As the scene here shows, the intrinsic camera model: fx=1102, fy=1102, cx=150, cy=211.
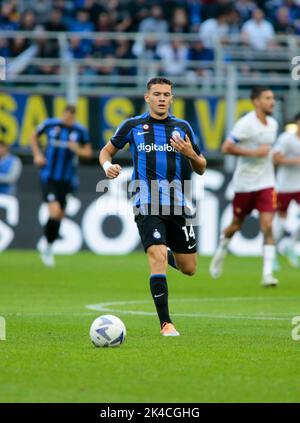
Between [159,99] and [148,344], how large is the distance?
7.92 feet

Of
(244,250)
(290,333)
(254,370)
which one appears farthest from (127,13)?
(254,370)

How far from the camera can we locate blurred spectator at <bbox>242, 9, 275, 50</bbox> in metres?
26.7

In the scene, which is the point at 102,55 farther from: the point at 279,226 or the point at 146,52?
the point at 279,226

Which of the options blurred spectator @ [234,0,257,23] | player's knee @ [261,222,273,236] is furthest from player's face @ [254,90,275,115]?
blurred spectator @ [234,0,257,23]

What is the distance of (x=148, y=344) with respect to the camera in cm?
943

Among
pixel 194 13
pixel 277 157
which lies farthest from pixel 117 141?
pixel 194 13

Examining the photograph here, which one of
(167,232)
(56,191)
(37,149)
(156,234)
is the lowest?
(156,234)

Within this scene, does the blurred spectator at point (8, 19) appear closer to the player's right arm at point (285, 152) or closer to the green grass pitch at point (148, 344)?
the player's right arm at point (285, 152)

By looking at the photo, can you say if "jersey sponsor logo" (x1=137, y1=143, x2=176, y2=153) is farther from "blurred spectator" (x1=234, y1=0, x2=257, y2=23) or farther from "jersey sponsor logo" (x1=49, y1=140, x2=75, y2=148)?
"blurred spectator" (x1=234, y1=0, x2=257, y2=23)

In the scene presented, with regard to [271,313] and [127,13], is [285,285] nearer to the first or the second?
[271,313]

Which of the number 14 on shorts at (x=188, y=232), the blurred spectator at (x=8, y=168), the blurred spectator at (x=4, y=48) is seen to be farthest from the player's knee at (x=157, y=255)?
the blurred spectator at (x=4, y=48)

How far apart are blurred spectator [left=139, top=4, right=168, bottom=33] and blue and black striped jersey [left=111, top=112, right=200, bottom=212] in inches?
654

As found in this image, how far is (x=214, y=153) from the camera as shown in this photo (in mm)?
25312

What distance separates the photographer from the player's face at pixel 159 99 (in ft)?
34.1
